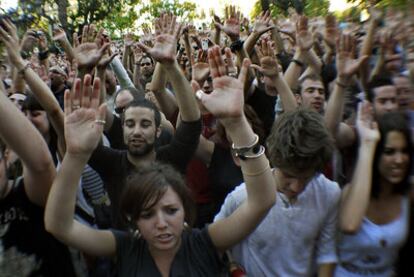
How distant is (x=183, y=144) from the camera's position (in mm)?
3195

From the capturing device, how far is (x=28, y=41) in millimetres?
5816

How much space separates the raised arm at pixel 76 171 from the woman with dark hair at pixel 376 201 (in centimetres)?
108

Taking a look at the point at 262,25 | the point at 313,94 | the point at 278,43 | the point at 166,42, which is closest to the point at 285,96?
the point at 313,94

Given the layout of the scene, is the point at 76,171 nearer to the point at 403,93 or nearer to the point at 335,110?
the point at 335,110

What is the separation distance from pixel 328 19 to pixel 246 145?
8.43 ft

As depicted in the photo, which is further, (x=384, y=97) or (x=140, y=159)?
(x=384, y=97)

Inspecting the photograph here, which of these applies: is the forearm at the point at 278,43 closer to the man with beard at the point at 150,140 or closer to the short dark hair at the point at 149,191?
the man with beard at the point at 150,140

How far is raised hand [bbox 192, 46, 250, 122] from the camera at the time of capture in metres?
2.08

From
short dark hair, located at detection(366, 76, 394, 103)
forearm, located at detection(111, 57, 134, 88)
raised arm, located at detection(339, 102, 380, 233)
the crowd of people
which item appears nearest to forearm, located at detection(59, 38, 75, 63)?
forearm, located at detection(111, 57, 134, 88)

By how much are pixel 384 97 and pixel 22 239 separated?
240cm

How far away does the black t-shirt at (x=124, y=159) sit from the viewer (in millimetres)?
3191

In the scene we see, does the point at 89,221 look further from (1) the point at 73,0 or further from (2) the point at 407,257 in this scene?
(1) the point at 73,0

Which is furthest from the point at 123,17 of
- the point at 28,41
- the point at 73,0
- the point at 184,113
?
the point at 184,113

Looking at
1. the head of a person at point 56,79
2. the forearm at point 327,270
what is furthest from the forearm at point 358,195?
the head of a person at point 56,79
